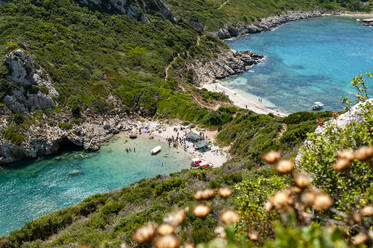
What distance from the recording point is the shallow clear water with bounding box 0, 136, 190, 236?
3126 cm

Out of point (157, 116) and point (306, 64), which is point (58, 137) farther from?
point (306, 64)

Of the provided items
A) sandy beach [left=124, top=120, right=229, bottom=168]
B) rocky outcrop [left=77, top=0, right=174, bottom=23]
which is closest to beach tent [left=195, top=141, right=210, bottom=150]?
sandy beach [left=124, top=120, right=229, bottom=168]

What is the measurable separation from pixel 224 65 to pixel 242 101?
24.3m

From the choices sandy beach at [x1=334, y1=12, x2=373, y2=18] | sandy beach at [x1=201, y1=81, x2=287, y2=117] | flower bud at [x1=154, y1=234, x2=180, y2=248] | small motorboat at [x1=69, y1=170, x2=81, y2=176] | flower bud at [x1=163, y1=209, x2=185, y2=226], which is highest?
flower bud at [x1=154, y1=234, x2=180, y2=248]

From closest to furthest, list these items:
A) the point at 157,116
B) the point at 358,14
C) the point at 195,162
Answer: the point at 195,162
the point at 157,116
the point at 358,14

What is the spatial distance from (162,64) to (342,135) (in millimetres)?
63689

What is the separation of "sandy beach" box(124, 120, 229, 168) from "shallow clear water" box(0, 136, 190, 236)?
1598 millimetres

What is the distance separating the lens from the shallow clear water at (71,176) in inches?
1231

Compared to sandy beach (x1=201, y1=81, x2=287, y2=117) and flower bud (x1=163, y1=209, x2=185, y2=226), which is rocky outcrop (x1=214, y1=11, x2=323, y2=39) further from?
flower bud (x1=163, y1=209, x2=185, y2=226)

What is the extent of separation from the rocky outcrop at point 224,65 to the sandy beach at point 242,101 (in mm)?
4295

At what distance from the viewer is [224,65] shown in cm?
7925

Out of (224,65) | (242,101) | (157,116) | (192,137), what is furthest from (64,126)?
(224,65)

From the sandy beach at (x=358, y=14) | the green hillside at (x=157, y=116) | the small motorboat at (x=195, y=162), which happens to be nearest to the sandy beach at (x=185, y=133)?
the small motorboat at (x=195, y=162)

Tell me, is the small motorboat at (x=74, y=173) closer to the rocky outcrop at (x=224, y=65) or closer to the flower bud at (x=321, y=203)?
the flower bud at (x=321, y=203)
